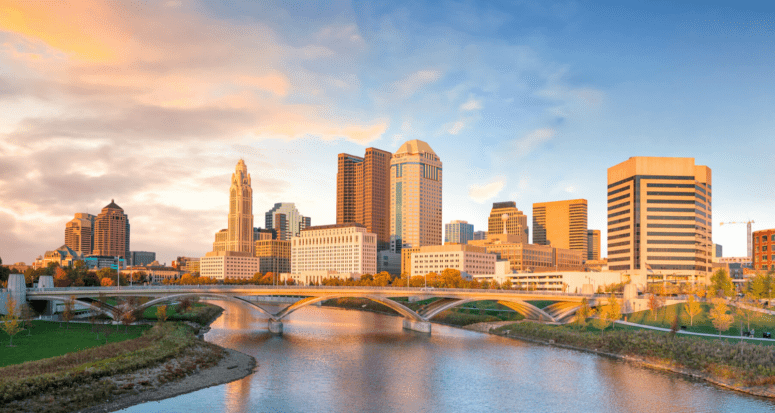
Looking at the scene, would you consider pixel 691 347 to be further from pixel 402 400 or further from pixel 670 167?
pixel 670 167

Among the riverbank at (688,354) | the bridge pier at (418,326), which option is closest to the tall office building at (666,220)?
the bridge pier at (418,326)

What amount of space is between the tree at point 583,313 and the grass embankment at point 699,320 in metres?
6.13

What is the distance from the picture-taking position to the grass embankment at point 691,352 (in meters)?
52.5

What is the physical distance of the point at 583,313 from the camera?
95312 mm

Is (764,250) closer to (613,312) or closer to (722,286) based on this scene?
(722,286)

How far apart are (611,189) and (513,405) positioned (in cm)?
15021

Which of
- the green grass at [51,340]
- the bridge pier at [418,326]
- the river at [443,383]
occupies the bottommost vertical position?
the bridge pier at [418,326]

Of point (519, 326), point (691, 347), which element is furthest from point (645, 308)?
point (691, 347)

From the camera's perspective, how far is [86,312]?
113m

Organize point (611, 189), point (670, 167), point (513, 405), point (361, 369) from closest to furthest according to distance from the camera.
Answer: point (513, 405)
point (361, 369)
point (670, 167)
point (611, 189)

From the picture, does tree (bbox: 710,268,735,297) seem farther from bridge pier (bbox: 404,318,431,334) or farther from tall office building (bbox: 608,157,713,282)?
tall office building (bbox: 608,157,713,282)

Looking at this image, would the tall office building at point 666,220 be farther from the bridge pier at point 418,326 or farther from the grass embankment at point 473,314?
the bridge pier at point 418,326

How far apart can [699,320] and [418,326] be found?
42.6 m

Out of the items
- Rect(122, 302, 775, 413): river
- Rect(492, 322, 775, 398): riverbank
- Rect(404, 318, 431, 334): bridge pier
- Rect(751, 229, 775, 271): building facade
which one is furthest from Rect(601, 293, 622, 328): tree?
Rect(751, 229, 775, 271): building facade
